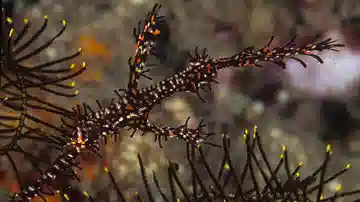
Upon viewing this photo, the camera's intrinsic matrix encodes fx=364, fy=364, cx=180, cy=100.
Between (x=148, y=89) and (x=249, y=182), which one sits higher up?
(x=148, y=89)

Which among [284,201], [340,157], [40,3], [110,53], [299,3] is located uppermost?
[40,3]

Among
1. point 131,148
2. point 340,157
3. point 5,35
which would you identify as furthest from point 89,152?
point 340,157

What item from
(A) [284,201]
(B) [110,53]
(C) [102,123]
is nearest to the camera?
(A) [284,201]

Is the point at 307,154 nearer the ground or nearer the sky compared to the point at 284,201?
nearer the sky

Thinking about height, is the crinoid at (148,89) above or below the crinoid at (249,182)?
above

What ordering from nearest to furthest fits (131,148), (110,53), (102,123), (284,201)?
(284,201)
(102,123)
(131,148)
(110,53)

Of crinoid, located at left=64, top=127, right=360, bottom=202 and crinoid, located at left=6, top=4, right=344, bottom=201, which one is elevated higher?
crinoid, located at left=6, top=4, right=344, bottom=201

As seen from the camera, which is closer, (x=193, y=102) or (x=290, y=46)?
(x=290, y=46)

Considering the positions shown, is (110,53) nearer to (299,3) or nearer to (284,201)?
(299,3)

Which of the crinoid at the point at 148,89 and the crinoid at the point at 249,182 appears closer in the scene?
the crinoid at the point at 249,182

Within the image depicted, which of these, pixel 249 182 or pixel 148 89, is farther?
pixel 249 182

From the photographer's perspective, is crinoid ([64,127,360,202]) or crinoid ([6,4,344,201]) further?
crinoid ([6,4,344,201])
